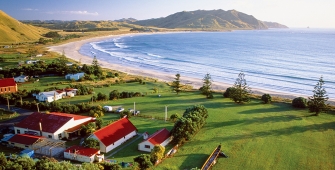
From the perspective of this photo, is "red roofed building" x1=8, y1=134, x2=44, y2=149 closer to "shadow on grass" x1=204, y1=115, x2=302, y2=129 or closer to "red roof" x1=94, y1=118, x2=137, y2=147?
"red roof" x1=94, y1=118, x2=137, y2=147

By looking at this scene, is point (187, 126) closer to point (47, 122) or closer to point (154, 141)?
point (154, 141)

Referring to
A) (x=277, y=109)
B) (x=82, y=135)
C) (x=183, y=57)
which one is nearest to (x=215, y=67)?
(x=183, y=57)

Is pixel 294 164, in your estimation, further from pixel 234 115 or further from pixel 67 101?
pixel 67 101

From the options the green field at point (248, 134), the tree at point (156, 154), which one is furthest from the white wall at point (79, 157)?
the tree at point (156, 154)

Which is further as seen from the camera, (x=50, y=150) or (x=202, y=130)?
(x=202, y=130)

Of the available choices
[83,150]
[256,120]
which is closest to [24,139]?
[83,150]
